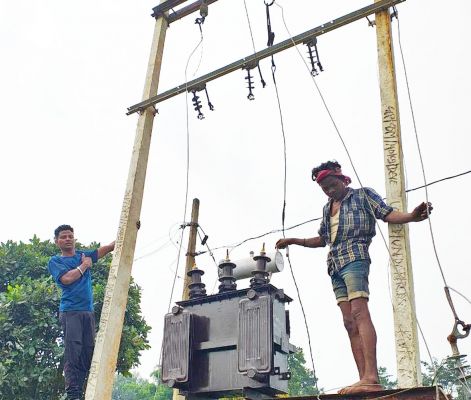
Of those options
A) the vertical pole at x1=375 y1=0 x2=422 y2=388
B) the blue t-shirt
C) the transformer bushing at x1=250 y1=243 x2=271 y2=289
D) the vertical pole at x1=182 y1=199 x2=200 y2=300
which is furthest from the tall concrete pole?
the vertical pole at x1=375 y1=0 x2=422 y2=388

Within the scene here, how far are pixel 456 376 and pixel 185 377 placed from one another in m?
1.79

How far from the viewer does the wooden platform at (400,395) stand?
2713 millimetres

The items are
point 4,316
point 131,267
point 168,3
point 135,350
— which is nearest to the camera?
point 131,267

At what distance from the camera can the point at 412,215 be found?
360cm

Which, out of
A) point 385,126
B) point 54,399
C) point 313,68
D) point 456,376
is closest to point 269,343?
point 456,376

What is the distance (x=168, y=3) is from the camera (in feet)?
21.6

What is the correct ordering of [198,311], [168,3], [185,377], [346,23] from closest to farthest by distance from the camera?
[185,377], [198,311], [346,23], [168,3]

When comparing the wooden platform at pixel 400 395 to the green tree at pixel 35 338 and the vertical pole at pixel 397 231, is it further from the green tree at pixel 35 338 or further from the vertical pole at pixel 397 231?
the green tree at pixel 35 338

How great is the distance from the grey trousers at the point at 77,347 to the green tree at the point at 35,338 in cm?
464

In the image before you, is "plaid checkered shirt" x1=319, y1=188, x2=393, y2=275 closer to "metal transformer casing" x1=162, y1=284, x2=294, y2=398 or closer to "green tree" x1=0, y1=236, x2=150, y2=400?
"metal transformer casing" x1=162, y1=284, x2=294, y2=398

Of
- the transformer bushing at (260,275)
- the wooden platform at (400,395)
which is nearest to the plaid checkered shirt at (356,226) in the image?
the transformer bushing at (260,275)

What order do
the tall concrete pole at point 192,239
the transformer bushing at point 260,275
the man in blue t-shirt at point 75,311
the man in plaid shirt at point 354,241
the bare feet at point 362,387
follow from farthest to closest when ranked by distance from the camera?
the tall concrete pole at point 192,239
the man in blue t-shirt at point 75,311
the transformer bushing at point 260,275
the man in plaid shirt at point 354,241
the bare feet at point 362,387

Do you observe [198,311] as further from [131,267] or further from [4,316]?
[4,316]

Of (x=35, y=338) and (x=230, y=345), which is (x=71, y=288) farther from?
(x=35, y=338)
